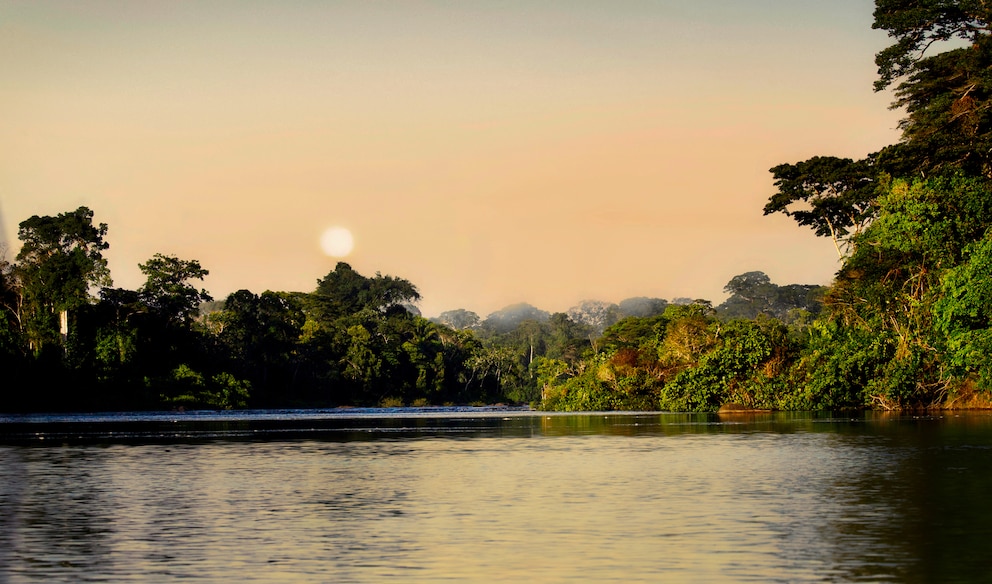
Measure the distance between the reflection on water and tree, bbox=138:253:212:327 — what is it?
74.0 metres

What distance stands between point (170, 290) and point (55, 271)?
14.0 m

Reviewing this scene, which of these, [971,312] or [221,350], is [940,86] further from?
[221,350]

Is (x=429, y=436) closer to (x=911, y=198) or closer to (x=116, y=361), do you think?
(x=911, y=198)

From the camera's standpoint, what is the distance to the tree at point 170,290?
10494cm

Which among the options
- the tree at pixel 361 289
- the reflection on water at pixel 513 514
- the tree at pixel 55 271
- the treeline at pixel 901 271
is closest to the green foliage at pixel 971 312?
the treeline at pixel 901 271

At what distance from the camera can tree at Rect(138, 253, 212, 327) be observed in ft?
344

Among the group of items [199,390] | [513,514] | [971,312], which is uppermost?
[971,312]

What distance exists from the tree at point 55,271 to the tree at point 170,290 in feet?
19.8

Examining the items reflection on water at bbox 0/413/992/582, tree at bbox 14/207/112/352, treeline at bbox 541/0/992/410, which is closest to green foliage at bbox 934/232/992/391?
treeline at bbox 541/0/992/410

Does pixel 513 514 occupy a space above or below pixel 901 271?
below

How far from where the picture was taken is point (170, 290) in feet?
345

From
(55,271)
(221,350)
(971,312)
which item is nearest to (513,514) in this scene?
(971,312)

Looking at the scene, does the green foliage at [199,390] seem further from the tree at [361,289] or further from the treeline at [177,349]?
the tree at [361,289]

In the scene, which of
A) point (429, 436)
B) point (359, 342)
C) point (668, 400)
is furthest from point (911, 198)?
point (359, 342)
